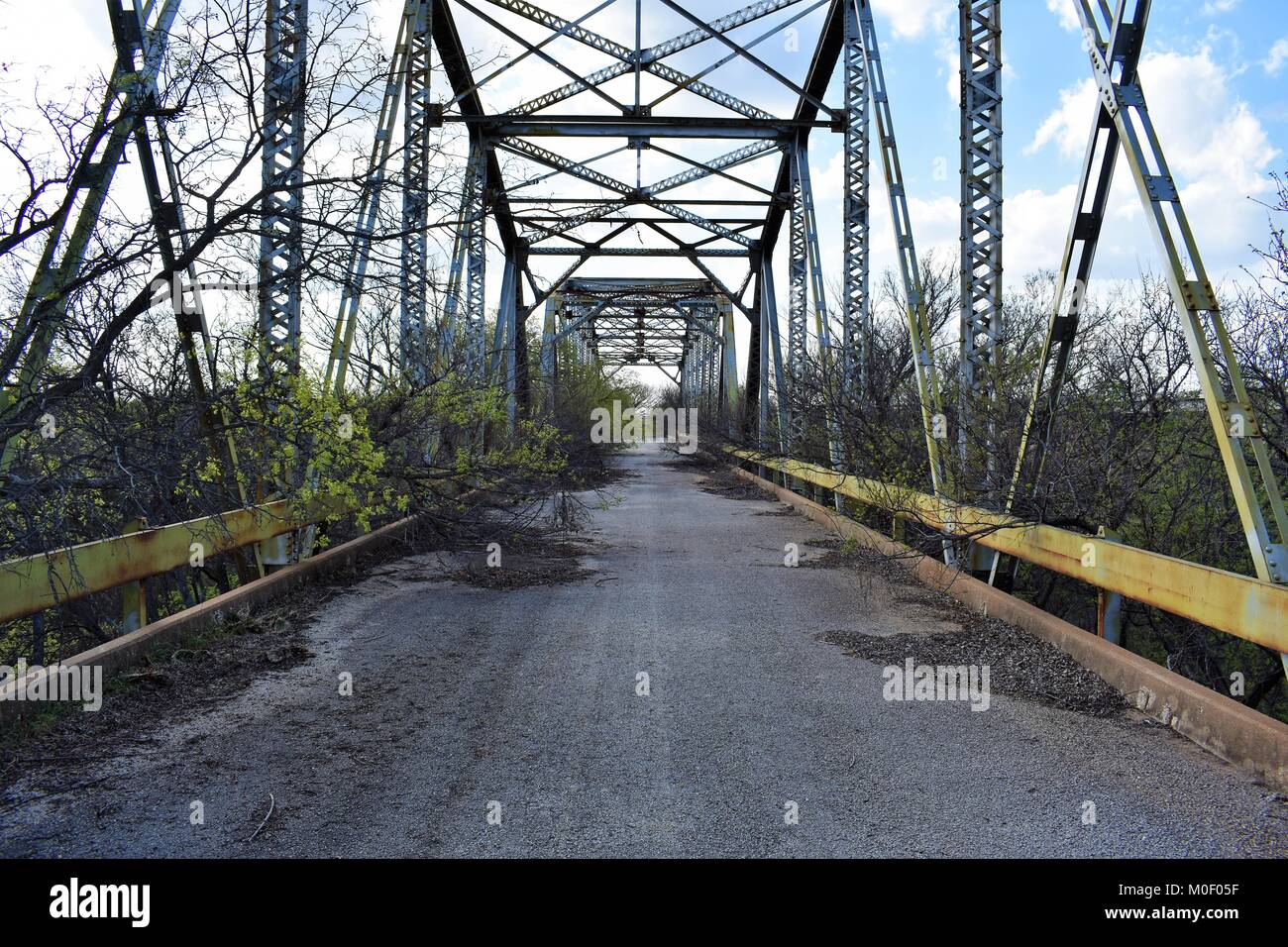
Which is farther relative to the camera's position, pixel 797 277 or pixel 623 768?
pixel 797 277

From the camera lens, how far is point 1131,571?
4.65m

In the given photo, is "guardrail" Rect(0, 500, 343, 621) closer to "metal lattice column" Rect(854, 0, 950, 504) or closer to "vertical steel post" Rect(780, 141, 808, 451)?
"metal lattice column" Rect(854, 0, 950, 504)

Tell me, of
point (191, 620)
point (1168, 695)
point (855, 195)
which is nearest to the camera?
point (1168, 695)

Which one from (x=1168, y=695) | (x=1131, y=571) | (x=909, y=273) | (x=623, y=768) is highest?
(x=909, y=273)

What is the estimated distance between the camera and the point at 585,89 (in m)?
14.9

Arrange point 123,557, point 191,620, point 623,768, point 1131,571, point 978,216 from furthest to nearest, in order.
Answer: point 978,216, point 191,620, point 123,557, point 1131,571, point 623,768

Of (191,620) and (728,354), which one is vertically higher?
(728,354)

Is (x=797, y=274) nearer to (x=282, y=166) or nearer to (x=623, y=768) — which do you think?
(x=282, y=166)

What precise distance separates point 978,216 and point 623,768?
532 centimetres

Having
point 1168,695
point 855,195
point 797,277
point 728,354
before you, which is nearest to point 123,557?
point 1168,695

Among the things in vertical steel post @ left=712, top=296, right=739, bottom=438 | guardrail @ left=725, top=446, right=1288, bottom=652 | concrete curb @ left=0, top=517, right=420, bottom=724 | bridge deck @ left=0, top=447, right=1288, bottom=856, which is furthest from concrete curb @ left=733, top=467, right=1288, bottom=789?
vertical steel post @ left=712, top=296, right=739, bottom=438
